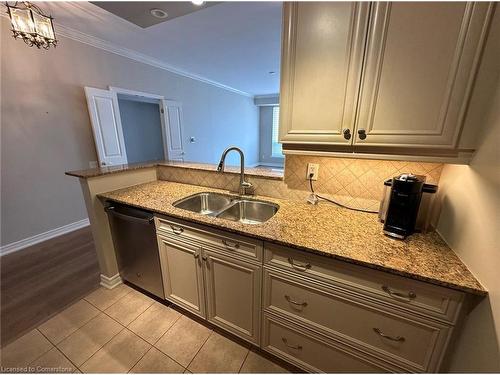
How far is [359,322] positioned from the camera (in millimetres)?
995

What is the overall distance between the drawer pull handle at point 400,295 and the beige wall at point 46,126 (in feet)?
12.6

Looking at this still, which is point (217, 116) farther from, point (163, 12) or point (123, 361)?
point (123, 361)

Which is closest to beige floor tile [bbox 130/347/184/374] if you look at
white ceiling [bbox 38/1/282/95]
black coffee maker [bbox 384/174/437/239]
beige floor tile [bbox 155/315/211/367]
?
beige floor tile [bbox 155/315/211/367]

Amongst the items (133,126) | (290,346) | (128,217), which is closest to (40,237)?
(128,217)

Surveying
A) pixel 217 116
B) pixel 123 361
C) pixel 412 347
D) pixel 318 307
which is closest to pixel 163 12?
pixel 318 307

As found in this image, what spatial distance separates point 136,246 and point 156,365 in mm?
838

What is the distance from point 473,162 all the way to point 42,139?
162 inches

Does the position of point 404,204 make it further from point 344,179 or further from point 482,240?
point 344,179

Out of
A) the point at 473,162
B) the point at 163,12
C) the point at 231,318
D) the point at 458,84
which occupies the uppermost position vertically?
the point at 163,12

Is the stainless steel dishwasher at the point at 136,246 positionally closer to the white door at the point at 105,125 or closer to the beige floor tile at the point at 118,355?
the beige floor tile at the point at 118,355

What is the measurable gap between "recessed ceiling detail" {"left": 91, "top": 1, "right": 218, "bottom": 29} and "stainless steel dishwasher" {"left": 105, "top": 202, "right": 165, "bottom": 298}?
1668 mm

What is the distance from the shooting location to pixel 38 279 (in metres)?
2.04

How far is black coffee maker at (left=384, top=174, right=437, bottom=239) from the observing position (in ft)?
3.33

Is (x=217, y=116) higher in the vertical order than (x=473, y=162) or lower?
higher
